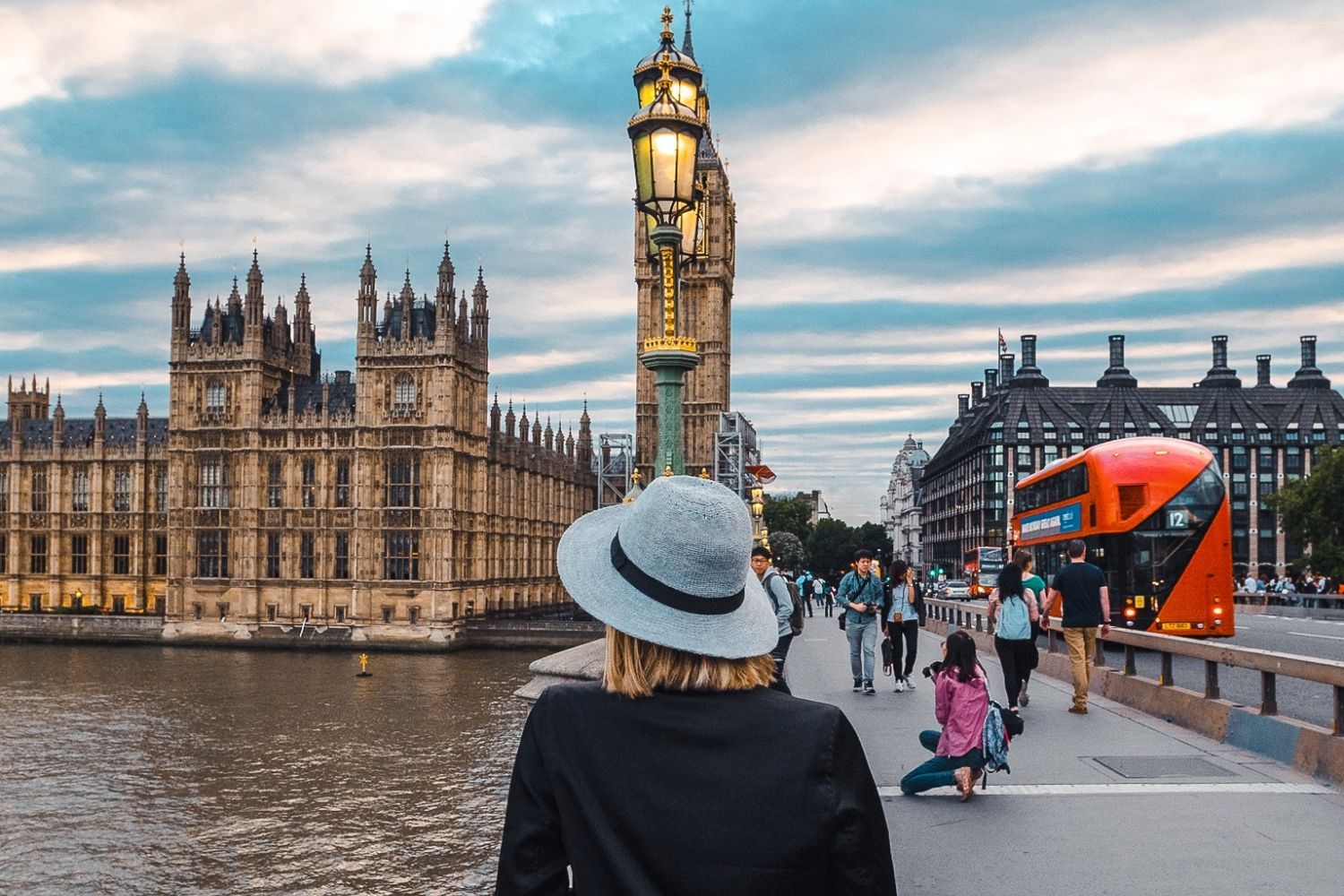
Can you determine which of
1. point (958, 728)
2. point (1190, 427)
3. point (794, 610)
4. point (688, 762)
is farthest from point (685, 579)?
point (1190, 427)

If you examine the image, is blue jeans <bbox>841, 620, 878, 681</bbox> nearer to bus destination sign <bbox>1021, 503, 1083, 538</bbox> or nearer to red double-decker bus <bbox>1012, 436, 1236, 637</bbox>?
red double-decker bus <bbox>1012, 436, 1236, 637</bbox>

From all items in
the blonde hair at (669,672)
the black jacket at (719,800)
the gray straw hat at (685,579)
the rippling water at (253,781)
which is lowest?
the rippling water at (253,781)

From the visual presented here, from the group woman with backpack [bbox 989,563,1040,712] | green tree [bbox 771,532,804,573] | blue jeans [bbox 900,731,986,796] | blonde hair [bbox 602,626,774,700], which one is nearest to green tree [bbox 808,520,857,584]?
green tree [bbox 771,532,804,573]

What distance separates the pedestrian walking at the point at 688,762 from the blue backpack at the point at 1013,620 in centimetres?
1139

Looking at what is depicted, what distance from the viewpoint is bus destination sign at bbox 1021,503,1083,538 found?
2490 cm

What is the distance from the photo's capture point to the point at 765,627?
9.00ft

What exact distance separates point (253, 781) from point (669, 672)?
27770 millimetres

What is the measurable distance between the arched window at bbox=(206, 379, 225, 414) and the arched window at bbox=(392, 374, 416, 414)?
10801mm

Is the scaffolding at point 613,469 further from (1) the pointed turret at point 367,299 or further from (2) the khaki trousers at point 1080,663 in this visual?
(2) the khaki trousers at point 1080,663

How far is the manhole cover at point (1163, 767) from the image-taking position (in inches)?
385

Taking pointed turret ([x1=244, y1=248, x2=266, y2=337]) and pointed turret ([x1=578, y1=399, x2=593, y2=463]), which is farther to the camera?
pointed turret ([x1=578, y1=399, x2=593, y2=463])

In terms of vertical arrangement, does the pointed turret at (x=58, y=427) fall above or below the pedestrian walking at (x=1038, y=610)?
above

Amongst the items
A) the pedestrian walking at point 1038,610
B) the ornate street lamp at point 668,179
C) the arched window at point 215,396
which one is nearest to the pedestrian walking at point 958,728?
the ornate street lamp at point 668,179

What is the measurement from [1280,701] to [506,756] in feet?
67.7
